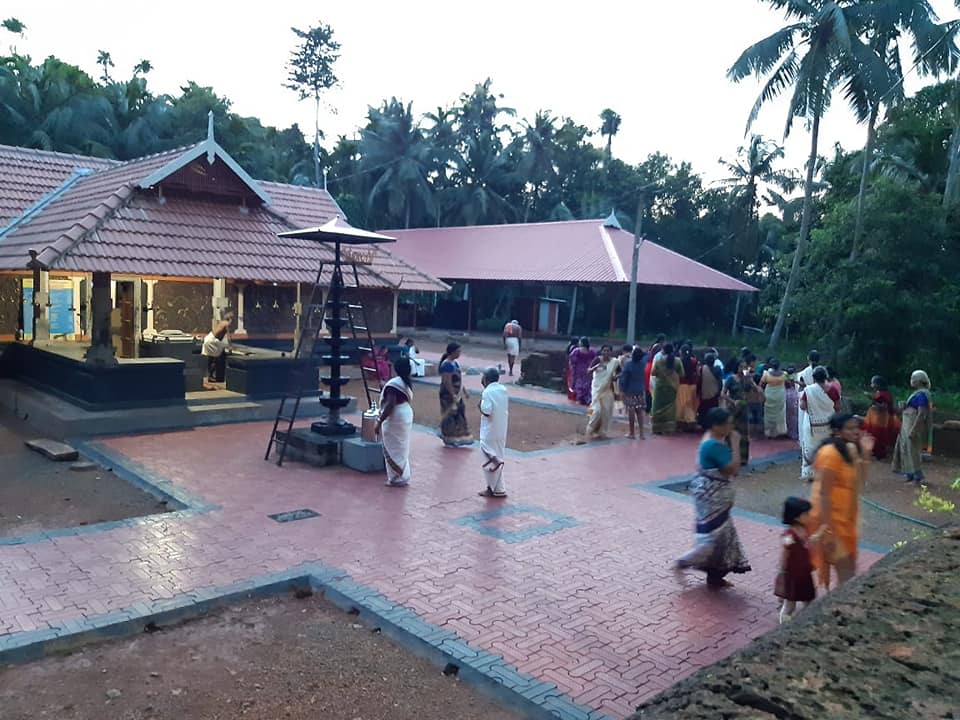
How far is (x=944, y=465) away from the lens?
1180 cm

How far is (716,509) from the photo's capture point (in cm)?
608

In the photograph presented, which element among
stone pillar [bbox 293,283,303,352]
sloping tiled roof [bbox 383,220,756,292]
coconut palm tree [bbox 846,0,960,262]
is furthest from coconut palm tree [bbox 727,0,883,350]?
stone pillar [bbox 293,283,303,352]

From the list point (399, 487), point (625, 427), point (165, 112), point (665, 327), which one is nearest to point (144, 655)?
point (399, 487)

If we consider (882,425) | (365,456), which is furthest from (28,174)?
(882,425)

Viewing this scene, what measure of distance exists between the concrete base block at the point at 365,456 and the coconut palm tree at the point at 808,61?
19.2 metres

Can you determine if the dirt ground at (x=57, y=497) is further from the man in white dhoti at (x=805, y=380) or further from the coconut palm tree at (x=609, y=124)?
the coconut palm tree at (x=609, y=124)

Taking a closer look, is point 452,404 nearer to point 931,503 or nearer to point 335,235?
point 335,235

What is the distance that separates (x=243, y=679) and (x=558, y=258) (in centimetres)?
2662

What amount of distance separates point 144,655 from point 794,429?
11.7 meters

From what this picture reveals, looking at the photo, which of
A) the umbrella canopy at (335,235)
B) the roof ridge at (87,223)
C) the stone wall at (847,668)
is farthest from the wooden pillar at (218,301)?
the stone wall at (847,668)

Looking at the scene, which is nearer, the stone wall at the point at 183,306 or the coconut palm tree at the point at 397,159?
the stone wall at the point at 183,306

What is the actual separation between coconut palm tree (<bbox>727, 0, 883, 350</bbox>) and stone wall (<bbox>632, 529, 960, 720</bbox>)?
23924 mm

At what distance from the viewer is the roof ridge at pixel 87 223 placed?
37.0 ft

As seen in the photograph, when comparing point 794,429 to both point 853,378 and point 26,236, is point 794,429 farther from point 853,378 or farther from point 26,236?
point 26,236
